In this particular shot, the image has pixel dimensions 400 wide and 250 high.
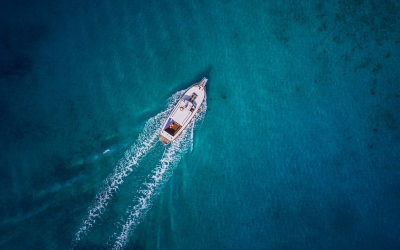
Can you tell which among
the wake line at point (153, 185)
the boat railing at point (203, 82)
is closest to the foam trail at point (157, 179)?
the wake line at point (153, 185)

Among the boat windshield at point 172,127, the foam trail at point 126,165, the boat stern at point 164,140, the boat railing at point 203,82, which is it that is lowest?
the foam trail at point 126,165

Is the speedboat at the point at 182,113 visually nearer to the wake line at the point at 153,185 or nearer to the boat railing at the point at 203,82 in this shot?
the boat railing at the point at 203,82

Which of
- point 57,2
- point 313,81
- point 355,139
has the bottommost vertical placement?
point 57,2

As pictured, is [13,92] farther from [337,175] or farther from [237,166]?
[337,175]

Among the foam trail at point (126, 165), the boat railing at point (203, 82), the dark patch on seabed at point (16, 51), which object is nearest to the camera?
the boat railing at point (203, 82)

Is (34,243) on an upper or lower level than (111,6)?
lower

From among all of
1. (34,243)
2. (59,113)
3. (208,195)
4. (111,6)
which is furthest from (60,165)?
(111,6)

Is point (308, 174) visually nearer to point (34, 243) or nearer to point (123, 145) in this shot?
point (123, 145)

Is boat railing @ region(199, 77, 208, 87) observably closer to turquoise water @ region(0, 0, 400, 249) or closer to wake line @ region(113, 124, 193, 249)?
turquoise water @ region(0, 0, 400, 249)
